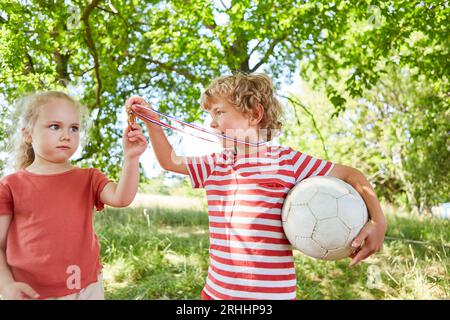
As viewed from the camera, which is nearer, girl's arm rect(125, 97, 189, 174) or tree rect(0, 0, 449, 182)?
girl's arm rect(125, 97, 189, 174)

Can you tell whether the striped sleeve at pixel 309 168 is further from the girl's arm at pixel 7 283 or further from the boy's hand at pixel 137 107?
the girl's arm at pixel 7 283

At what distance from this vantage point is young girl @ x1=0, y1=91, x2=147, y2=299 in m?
1.80

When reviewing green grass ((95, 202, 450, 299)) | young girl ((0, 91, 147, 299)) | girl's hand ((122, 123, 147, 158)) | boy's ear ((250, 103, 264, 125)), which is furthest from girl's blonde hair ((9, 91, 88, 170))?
green grass ((95, 202, 450, 299))

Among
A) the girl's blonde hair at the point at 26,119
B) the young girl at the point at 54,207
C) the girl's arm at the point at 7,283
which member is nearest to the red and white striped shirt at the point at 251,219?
the young girl at the point at 54,207

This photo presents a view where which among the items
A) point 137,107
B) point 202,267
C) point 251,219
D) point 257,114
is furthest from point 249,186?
point 202,267

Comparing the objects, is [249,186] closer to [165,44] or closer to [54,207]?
[54,207]

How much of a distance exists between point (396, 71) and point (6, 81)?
9.00 m

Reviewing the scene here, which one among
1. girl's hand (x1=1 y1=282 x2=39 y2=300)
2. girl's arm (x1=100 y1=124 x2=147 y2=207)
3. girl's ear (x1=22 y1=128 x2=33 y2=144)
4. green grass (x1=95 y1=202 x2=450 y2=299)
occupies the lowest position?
green grass (x1=95 y1=202 x2=450 y2=299)

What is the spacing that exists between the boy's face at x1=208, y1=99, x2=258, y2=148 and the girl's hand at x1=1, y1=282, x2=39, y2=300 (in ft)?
3.48

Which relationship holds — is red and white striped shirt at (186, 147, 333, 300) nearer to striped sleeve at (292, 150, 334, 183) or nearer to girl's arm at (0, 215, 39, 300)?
striped sleeve at (292, 150, 334, 183)

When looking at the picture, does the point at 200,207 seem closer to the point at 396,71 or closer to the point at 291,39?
the point at 291,39

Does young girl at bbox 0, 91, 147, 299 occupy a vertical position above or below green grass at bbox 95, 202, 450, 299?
above

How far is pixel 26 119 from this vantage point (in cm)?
206

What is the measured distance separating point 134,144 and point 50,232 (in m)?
0.50
